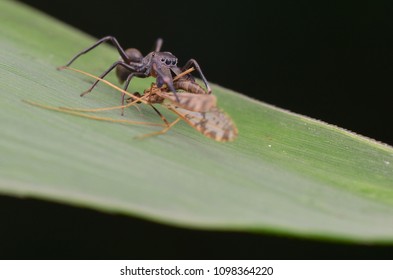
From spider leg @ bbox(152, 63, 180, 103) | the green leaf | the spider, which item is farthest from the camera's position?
the spider

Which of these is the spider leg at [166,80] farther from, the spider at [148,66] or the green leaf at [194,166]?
the green leaf at [194,166]

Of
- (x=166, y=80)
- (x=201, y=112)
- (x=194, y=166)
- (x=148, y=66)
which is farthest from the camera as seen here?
(x=148, y=66)

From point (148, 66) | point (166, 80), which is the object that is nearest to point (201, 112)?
point (166, 80)

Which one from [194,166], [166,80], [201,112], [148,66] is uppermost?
[148,66]

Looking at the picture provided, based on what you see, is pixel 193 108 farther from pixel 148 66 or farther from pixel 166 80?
pixel 148 66

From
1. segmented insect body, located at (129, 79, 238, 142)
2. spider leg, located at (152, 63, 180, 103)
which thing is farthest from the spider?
segmented insect body, located at (129, 79, 238, 142)

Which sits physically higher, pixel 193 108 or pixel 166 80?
pixel 166 80

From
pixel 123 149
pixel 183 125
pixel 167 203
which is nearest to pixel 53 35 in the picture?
pixel 183 125

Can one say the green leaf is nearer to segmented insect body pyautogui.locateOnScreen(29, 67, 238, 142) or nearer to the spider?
segmented insect body pyautogui.locateOnScreen(29, 67, 238, 142)
